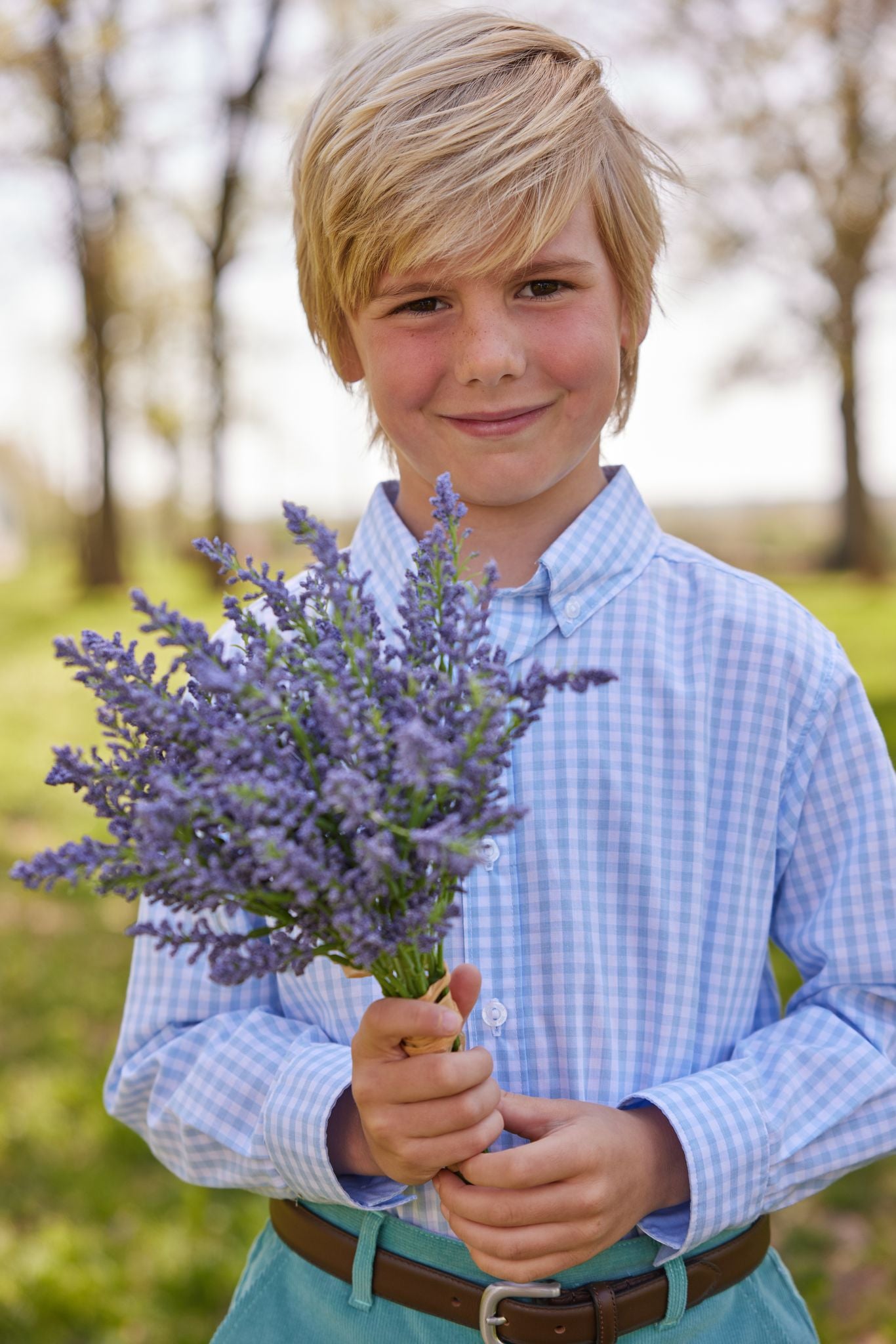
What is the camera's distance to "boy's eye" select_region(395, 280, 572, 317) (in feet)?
6.49

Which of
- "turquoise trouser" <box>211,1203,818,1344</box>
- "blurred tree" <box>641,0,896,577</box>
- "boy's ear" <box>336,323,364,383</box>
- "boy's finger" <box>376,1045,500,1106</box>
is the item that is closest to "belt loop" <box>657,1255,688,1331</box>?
"turquoise trouser" <box>211,1203,818,1344</box>

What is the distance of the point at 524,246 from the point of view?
1903 millimetres

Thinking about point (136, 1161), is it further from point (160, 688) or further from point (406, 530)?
point (160, 688)

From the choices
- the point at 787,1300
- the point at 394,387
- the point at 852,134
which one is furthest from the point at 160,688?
the point at 852,134

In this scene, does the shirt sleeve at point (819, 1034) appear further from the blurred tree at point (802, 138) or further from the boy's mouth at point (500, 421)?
the blurred tree at point (802, 138)

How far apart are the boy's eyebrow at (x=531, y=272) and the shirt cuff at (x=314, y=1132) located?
126cm

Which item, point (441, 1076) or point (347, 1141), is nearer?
point (441, 1076)

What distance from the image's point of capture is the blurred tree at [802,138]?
45.5 ft

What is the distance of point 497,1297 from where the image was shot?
5.87ft

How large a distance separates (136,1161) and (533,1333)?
3.35 metres

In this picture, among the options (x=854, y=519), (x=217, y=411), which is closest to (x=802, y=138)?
(x=854, y=519)

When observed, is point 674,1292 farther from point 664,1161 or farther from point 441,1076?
point 441,1076

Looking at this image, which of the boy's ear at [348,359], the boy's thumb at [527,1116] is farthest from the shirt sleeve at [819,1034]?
the boy's ear at [348,359]

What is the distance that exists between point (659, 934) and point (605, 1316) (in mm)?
578
